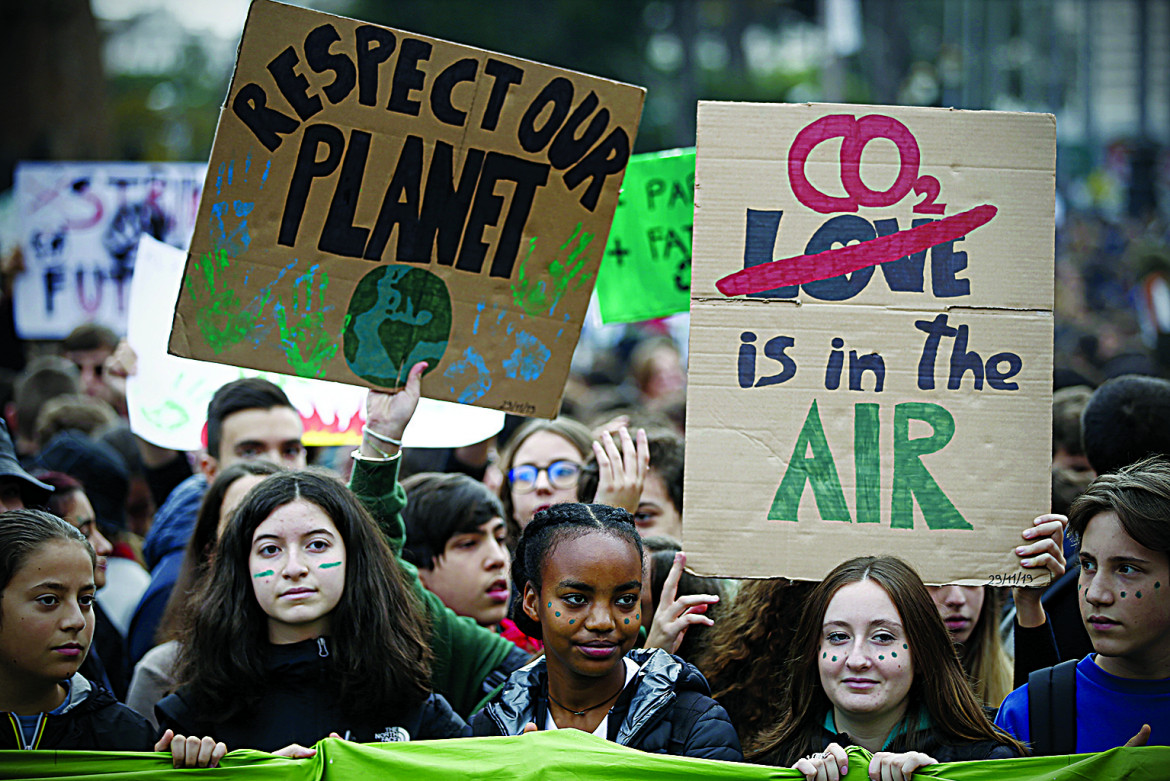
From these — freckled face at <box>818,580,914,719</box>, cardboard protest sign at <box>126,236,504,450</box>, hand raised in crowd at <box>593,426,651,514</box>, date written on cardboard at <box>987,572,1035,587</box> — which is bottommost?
freckled face at <box>818,580,914,719</box>

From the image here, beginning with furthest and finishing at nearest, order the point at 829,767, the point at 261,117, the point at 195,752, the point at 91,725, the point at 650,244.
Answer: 1. the point at 650,244
2. the point at 261,117
3. the point at 91,725
4. the point at 195,752
5. the point at 829,767

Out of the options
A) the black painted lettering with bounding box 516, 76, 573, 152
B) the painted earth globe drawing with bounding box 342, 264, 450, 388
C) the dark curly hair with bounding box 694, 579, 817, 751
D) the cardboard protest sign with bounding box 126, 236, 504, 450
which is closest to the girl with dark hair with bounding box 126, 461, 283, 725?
the painted earth globe drawing with bounding box 342, 264, 450, 388

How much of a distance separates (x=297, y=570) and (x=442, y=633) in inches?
27.3

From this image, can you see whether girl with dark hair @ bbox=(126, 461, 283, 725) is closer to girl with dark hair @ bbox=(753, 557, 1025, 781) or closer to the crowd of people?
the crowd of people

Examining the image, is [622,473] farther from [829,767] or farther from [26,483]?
[26,483]

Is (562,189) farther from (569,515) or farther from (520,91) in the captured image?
(569,515)

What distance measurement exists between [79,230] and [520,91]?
4.61 metres

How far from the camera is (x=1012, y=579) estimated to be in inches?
127

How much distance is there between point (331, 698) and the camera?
3.23 m

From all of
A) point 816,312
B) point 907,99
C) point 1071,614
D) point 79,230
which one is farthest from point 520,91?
point 907,99

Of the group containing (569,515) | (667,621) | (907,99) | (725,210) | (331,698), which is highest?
(907,99)

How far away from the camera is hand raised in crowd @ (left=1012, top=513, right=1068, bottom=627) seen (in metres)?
Result: 3.20

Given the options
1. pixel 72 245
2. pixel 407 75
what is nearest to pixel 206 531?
pixel 407 75

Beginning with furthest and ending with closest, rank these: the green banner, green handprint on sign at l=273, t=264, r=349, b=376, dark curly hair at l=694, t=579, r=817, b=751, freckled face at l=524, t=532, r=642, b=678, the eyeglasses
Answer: the eyeglasses, green handprint on sign at l=273, t=264, r=349, b=376, dark curly hair at l=694, t=579, r=817, b=751, freckled face at l=524, t=532, r=642, b=678, the green banner
